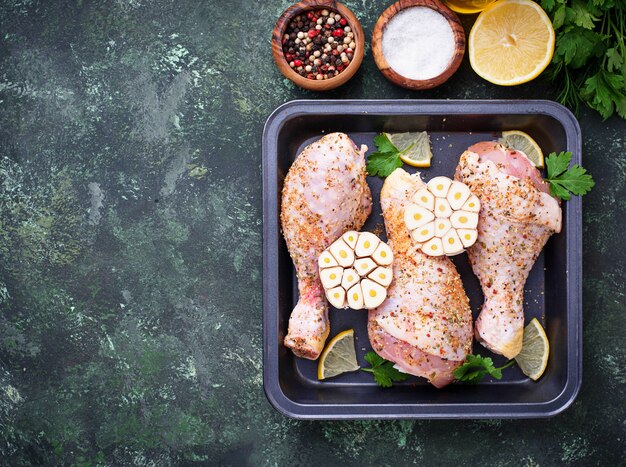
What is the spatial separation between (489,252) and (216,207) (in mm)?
1053

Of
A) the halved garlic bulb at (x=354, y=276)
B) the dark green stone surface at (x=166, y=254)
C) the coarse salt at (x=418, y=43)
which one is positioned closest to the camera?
the halved garlic bulb at (x=354, y=276)

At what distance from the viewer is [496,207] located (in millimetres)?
2223

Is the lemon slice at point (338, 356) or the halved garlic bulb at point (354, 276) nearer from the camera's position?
the halved garlic bulb at point (354, 276)

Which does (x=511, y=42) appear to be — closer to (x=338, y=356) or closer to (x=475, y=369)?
(x=475, y=369)

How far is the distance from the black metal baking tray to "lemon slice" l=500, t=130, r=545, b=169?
27 mm

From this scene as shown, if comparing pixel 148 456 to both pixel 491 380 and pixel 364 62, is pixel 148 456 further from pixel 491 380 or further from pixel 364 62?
pixel 364 62

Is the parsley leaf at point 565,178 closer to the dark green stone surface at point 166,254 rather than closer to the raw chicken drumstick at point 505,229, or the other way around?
the raw chicken drumstick at point 505,229

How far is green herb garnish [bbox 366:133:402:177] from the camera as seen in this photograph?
7.70 ft

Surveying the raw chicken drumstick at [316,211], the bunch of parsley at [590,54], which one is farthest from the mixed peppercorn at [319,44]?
the bunch of parsley at [590,54]

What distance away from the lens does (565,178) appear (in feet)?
7.36

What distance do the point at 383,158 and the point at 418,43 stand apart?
0.43 metres

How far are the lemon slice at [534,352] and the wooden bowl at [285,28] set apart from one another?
1.17 meters

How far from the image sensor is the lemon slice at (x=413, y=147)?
2.38 metres

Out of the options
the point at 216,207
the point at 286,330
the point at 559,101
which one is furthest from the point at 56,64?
the point at 559,101
